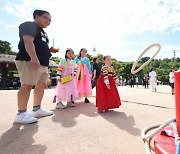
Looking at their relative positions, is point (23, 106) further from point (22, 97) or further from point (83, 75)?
point (83, 75)

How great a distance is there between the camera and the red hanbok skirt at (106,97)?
446cm

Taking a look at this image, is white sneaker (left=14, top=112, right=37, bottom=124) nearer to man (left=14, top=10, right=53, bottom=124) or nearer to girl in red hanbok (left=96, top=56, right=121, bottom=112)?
man (left=14, top=10, right=53, bottom=124)

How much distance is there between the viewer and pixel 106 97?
4559mm

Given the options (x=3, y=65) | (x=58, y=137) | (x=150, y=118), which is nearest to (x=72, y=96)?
(x=150, y=118)

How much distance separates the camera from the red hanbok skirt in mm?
4457

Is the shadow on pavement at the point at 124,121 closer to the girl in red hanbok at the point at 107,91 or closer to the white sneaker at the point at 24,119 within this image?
Result: the girl in red hanbok at the point at 107,91

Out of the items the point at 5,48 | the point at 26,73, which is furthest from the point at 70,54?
the point at 5,48

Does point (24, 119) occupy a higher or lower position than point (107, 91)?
lower

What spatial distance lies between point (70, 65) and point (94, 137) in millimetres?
2824

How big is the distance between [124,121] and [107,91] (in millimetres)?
1105

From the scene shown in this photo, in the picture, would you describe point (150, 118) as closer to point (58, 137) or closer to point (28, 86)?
point (58, 137)

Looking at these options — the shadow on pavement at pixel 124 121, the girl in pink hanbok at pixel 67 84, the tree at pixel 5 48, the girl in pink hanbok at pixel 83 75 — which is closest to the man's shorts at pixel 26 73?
the shadow on pavement at pixel 124 121

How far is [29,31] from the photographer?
344cm

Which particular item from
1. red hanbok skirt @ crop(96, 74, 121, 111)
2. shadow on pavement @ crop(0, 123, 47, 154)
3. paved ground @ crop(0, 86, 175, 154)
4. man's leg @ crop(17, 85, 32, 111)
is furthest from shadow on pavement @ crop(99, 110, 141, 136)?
man's leg @ crop(17, 85, 32, 111)
